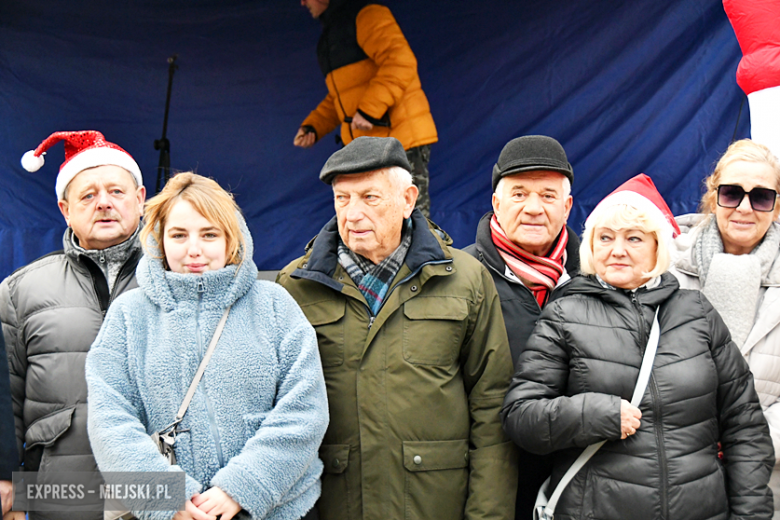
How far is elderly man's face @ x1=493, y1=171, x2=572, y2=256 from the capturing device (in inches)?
85.7

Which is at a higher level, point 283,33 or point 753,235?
point 283,33

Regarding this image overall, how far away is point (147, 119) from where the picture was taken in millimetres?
4418

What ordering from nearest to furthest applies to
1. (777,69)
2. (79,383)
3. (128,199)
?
1. (79,383)
2. (128,199)
3. (777,69)

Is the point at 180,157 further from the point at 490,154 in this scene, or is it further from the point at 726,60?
the point at 726,60

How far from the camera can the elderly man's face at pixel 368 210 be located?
190 cm

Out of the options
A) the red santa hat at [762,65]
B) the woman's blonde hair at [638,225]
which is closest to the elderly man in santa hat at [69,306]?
the woman's blonde hair at [638,225]

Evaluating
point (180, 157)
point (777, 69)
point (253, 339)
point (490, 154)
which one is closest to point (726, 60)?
point (777, 69)

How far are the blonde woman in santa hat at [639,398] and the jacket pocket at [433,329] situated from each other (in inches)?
8.2

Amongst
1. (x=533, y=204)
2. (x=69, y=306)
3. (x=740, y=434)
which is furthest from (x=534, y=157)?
(x=69, y=306)

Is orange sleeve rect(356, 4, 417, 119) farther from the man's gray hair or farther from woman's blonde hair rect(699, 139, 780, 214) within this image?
woman's blonde hair rect(699, 139, 780, 214)

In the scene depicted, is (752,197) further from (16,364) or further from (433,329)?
(16,364)

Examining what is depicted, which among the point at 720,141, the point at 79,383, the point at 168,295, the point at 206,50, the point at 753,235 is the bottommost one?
the point at 79,383

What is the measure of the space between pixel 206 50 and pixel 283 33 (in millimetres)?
552

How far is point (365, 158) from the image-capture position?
1.87 metres
